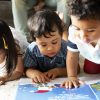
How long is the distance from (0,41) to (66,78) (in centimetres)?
25

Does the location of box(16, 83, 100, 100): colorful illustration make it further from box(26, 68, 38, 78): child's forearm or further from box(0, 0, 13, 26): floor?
box(0, 0, 13, 26): floor

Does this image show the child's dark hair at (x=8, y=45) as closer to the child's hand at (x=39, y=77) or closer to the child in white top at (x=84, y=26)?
the child's hand at (x=39, y=77)

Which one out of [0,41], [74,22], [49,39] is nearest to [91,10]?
[74,22]

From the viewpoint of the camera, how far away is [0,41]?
2.93 ft

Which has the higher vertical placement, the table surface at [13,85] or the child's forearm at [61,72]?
the child's forearm at [61,72]

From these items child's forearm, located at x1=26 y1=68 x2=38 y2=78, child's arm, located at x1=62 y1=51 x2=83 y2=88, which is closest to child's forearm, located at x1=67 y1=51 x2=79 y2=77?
child's arm, located at x1=62 y1=51 x2=83 y2=88

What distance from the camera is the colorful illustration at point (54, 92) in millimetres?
796

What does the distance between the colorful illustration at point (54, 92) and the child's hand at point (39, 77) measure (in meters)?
0.03

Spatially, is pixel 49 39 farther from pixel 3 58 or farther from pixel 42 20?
pixel 3 58

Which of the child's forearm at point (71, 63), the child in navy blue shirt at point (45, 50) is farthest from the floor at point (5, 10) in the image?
the child's forearm at point (71, 63)

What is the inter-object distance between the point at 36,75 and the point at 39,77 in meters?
0.02

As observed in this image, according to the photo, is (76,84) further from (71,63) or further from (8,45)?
(8,45)

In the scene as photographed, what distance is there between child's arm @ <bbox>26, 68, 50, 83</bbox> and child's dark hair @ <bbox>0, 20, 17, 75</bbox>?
0.06 metres

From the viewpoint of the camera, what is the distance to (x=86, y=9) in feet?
2.46
